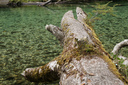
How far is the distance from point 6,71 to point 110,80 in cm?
467

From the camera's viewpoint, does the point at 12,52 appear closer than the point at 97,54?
No

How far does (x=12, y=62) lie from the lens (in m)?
6.18

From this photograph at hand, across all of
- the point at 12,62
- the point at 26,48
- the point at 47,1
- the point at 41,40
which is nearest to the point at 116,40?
the point at 41,40

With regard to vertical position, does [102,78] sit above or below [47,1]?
below

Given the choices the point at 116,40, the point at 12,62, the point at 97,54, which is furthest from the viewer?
the point at 116,40

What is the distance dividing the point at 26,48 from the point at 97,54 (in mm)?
5966

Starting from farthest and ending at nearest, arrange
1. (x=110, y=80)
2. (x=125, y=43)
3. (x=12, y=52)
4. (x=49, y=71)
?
(x=12, y=52)
(x=125, y=43)
(x=49, y=71)
(x=110, y=80)

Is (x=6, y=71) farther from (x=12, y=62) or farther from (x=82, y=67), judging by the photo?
(x=82, y=67)

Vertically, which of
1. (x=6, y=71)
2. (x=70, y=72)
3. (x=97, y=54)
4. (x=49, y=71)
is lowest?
(x=6, y=71)

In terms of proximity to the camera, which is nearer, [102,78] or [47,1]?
[102,78]

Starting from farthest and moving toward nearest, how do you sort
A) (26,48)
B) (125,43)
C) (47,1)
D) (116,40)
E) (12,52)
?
(47,1) → (116,40) → (26,48) → (12,52) → (125,43)

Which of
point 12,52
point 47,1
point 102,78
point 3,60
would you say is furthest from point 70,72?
point 47,1

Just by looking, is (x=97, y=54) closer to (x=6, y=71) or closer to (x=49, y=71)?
(x=49, y=71)

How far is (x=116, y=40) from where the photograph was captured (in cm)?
883
